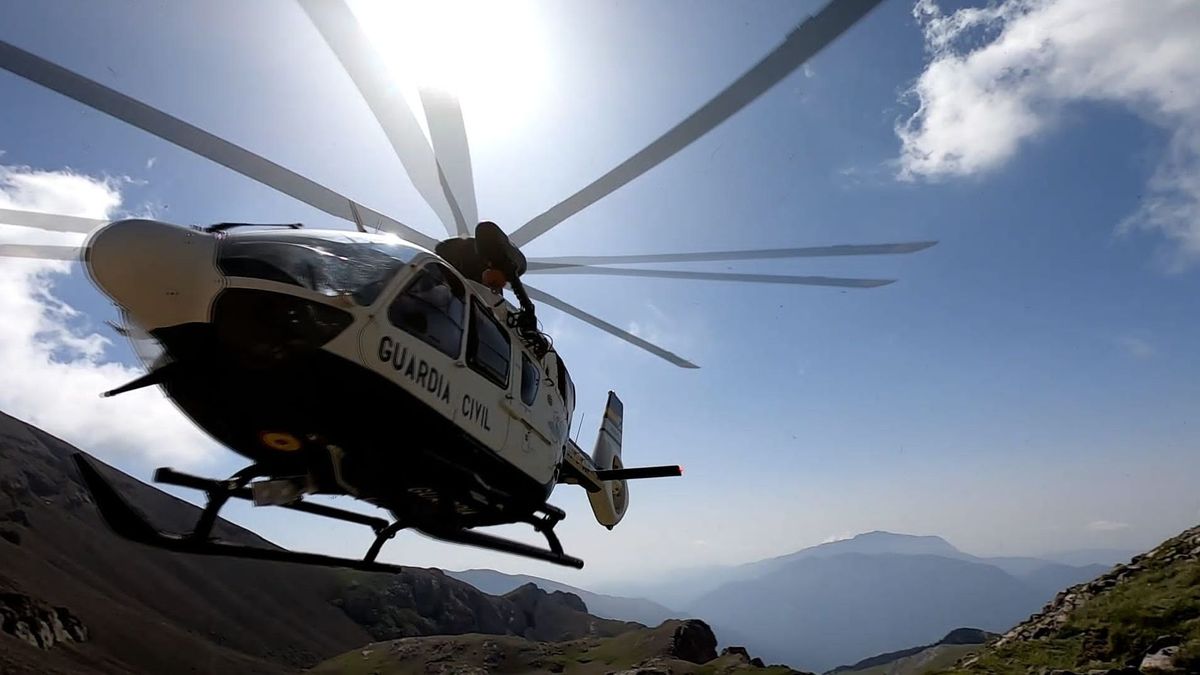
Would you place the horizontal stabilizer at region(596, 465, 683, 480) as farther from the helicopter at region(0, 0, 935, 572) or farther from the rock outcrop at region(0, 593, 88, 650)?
the rock outcrop at region(0, 593, 88, 650)

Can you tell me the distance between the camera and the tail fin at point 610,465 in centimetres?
1677

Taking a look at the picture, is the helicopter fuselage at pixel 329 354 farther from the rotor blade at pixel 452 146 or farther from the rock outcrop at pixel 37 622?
the rock outcrop at pixel 37 622

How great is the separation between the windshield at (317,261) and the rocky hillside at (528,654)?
74.5 m

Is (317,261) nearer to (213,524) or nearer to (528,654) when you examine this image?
(213,524)

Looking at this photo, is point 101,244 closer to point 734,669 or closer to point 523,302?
point 523,302

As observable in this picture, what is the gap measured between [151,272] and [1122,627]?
18966 mm

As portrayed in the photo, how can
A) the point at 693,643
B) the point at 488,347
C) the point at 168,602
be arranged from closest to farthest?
the point at 488,347 → the point at 693,643 → the point at 168,602

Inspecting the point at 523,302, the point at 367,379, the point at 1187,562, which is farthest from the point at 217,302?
the point at 1187,562

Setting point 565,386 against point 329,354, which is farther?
point 565,386

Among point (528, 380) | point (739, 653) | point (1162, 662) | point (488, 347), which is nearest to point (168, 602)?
point (739, 653)

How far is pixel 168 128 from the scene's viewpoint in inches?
228

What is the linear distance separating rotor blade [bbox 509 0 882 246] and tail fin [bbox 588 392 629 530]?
9700 mm

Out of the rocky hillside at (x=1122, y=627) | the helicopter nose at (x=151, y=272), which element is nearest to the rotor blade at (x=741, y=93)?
the helicopter nose at (x=151, y=272)

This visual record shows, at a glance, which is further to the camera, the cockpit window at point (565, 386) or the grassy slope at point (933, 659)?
the grassy slope at point (933, 659)
